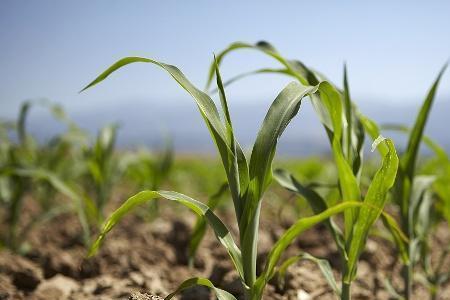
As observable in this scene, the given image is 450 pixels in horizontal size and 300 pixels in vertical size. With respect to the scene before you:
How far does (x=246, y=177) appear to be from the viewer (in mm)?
972

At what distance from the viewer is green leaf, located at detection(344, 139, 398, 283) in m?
0.96

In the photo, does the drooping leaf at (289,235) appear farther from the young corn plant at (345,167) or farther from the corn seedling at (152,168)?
the corn seedling at (152,168)

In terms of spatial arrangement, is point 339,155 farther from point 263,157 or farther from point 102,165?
point 102,165

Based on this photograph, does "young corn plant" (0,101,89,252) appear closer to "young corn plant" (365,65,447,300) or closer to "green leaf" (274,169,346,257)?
"green leaf" (274,169,346,257)

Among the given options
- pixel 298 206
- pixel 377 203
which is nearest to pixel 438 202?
pixel 298 206

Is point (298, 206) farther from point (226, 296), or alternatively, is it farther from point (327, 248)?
point (226, 296)

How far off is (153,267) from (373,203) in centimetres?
110

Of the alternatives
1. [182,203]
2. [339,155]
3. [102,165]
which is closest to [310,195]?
[339,155]

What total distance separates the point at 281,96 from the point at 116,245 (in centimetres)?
137

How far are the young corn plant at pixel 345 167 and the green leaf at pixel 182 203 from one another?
0.82 feet

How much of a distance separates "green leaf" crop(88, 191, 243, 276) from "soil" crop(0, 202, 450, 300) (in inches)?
5.6

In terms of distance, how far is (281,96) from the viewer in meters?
0.93

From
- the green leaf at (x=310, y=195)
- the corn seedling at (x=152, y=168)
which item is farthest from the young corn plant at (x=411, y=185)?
the corn seedling at (x=152, y=168)

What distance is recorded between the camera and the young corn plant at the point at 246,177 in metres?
0.90
